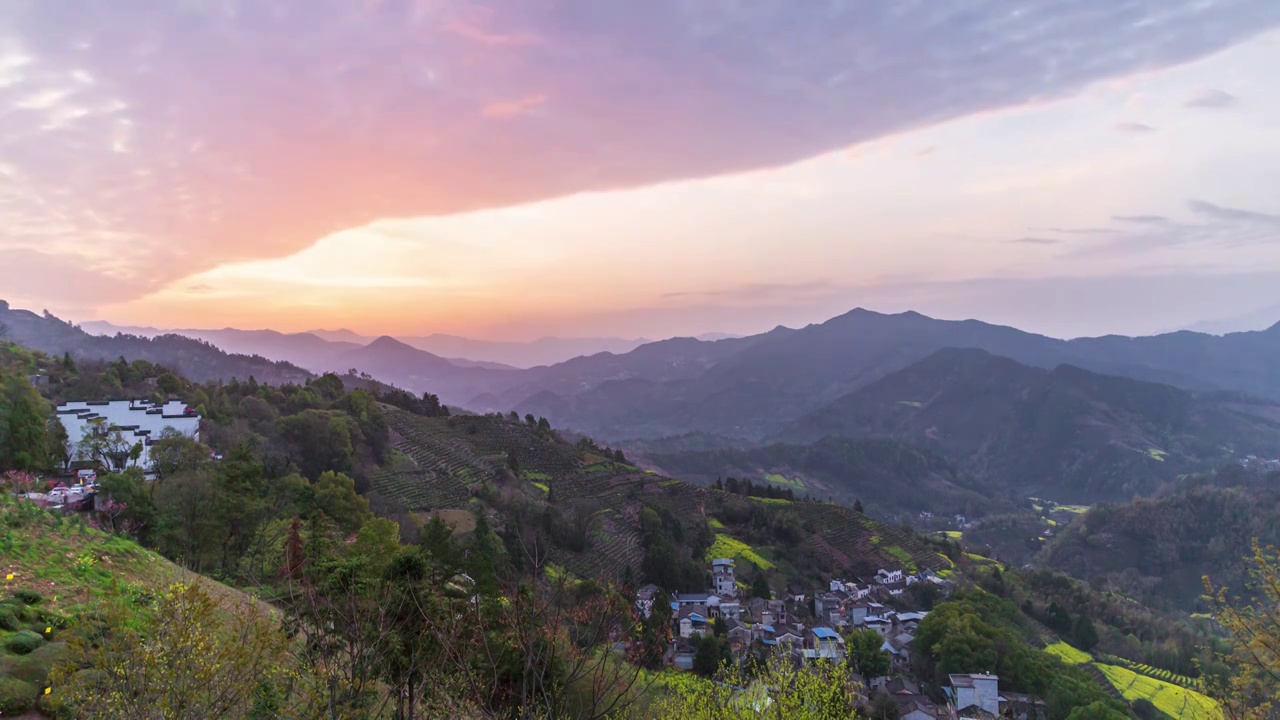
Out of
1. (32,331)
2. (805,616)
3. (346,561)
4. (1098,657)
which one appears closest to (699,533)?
(805,616)

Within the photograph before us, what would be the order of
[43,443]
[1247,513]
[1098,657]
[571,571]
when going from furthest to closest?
[1247,513], [1098,657], [571,571], [43,443]

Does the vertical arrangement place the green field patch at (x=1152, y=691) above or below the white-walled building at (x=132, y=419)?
below

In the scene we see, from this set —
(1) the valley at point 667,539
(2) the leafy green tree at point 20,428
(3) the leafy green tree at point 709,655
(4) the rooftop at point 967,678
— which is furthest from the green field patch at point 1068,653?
(2) the leafy green tree at point 20,428

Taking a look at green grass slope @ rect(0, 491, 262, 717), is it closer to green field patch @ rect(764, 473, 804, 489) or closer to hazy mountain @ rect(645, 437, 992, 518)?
hazy mountain @ rect(645, 437, 992, 518)

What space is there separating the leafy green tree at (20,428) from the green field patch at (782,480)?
9701 centimetres

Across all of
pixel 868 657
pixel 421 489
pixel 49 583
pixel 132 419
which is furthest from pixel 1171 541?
pixel 132 419

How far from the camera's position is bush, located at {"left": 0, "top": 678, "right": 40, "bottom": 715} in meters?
8.08

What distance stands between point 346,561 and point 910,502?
387 ft

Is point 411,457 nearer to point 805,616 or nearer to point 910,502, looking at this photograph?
point 805,616

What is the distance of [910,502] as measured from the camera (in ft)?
377

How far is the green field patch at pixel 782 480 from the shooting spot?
111m

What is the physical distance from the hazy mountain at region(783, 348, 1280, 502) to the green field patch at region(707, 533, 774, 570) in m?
109

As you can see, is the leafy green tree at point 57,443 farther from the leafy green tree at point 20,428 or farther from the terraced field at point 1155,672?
the terraced field at point 1155,672

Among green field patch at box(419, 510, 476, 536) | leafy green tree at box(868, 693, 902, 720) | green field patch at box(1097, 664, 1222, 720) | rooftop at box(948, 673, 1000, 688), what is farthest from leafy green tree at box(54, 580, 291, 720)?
green field patch at box(1097, 664, 1222, 720)
